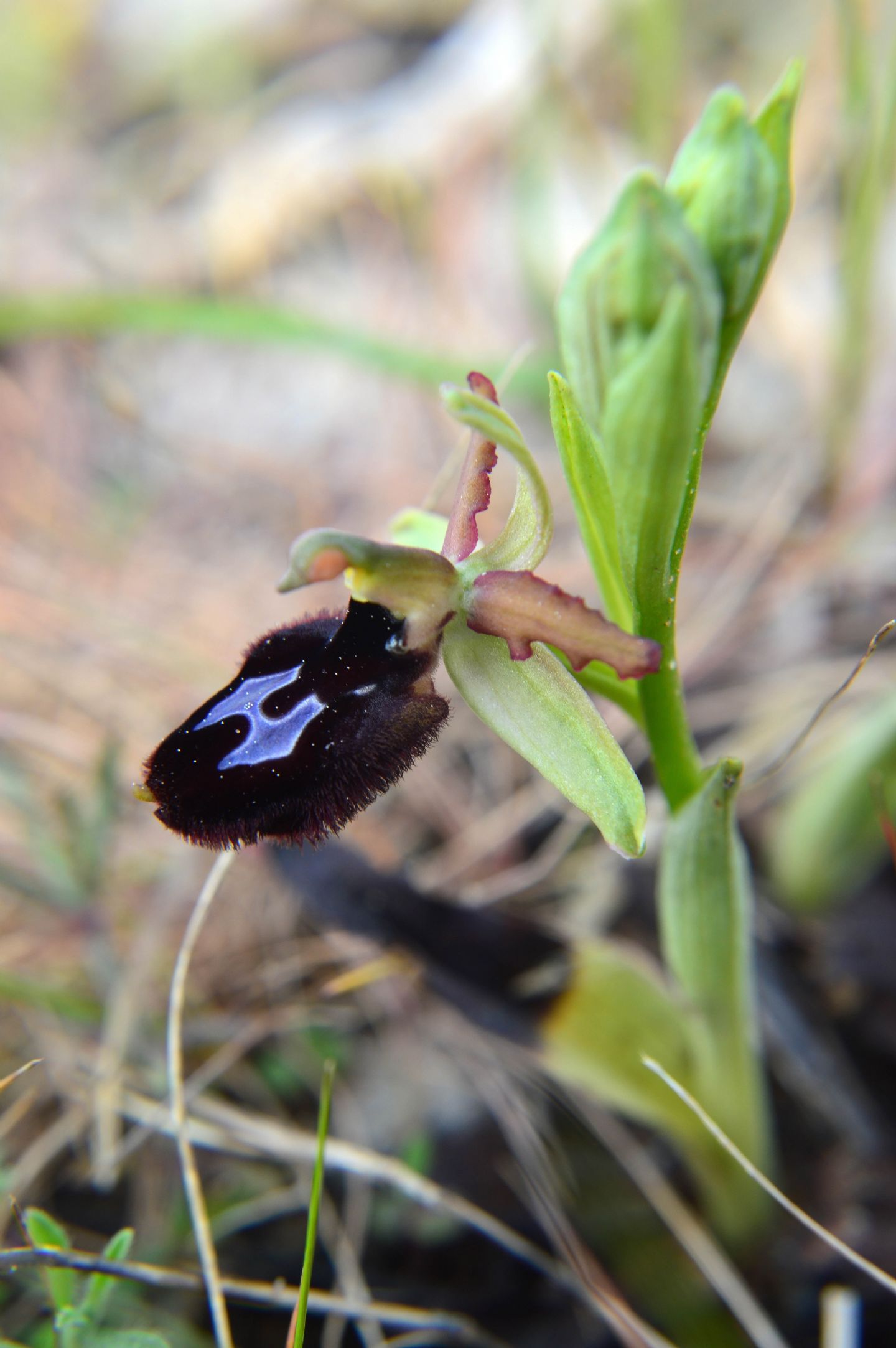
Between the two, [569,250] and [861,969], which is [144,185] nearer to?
[569,250]

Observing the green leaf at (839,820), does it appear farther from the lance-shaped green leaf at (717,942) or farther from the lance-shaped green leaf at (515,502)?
the lance-shaped green leaf at (515,502)

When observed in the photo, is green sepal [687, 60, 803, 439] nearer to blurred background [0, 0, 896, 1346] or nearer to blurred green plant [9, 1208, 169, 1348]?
blurred background [0, 0, 896, 1346]

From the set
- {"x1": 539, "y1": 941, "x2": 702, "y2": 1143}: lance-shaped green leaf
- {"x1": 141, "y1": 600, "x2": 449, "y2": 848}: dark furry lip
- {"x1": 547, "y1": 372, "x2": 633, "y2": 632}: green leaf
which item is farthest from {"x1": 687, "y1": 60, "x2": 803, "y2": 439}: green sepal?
{"x1": 539, "y1": 941, "x2": 702, "y2": 1143}: lance-shaped green leaf

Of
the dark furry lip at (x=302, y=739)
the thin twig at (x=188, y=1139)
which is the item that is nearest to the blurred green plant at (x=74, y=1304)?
the thin twig at (x=188, y=1139)

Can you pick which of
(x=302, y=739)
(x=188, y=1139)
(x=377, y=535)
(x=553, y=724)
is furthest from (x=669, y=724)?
(x=377, y=535)

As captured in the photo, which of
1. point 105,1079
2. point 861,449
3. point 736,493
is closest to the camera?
point 105,1079

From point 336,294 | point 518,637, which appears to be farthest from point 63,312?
point 518,637

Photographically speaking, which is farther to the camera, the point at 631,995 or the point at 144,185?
the point at 144,185
